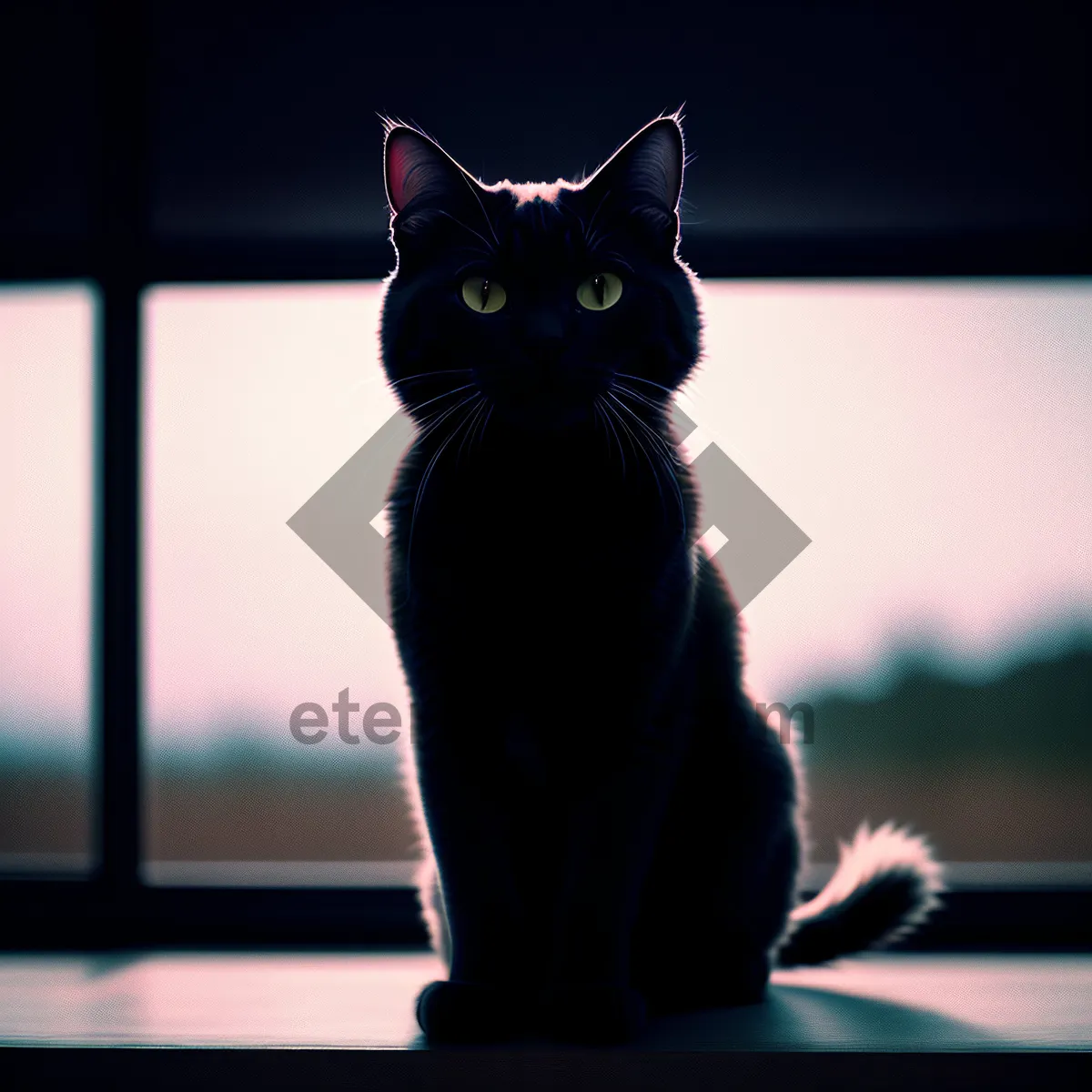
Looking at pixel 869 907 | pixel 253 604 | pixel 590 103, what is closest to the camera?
pixel 869 907

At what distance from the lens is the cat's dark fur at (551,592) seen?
748mm

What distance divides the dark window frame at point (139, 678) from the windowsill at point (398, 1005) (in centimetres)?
5

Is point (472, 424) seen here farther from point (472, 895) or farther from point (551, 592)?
point (472, 895)

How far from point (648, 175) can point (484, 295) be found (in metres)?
0.20

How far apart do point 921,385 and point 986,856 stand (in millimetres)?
701

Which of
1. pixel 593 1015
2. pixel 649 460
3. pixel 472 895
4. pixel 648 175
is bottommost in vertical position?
pixel 593 1015

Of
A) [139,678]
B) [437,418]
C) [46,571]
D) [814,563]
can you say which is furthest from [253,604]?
[814,563]

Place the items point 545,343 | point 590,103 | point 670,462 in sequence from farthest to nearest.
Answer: point 590,103, point 670,462, point 545,343

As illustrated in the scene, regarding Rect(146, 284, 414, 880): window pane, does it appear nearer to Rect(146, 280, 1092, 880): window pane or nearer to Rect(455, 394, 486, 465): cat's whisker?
Rect(146, 280, 1092, 880): window pane

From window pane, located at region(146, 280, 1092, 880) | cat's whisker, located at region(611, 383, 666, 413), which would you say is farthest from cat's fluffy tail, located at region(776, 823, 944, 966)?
cat's whisker, located at region(611, 383, 666, 413)

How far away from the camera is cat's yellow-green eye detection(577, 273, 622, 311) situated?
77cm

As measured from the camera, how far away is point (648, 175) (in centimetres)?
80

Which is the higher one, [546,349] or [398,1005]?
[546,349]

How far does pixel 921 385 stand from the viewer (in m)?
1.26
